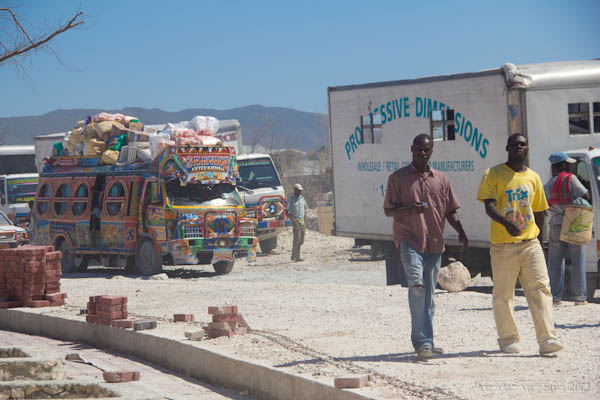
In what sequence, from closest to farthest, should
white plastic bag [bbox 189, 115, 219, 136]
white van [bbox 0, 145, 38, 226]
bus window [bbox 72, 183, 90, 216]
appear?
1. white plastic bag [bbox 189, 115, 219, 136]
2. bus window [bbox 72, 183, 90, 216]
3. white van [bbox 0, 145, 38, 226]

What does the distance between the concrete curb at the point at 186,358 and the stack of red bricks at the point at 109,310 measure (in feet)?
0.28

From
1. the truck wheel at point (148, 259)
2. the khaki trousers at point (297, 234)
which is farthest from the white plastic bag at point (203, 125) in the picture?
the khaki trousers at point (297, 234)

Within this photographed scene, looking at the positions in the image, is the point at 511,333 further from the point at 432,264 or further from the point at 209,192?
the point at 209,192

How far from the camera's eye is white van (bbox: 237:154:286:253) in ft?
84.7

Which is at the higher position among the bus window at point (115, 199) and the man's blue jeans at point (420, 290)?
the bus window at point (115, 199)

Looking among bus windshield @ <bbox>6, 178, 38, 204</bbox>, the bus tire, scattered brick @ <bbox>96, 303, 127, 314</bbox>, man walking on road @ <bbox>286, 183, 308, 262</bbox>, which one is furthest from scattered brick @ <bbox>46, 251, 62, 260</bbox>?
bus windshield @ <bbox>6, 178, 38, 204</bbox>

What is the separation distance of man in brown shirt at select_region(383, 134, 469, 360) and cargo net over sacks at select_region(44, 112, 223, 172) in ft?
41.7

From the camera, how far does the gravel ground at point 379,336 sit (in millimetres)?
7410

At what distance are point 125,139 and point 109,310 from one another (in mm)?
11550

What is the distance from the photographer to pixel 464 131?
1578 cm

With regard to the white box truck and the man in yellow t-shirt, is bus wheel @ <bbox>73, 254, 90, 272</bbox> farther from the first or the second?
the man in yellow t-shirt

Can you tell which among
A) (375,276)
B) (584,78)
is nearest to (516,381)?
(584,78)

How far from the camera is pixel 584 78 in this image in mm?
14461

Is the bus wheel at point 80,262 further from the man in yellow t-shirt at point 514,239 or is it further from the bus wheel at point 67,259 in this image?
the man in yellow t-shirt at point 514,239
